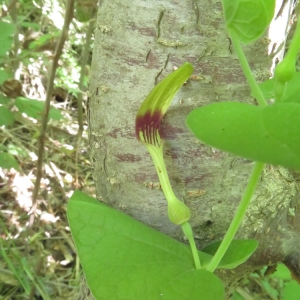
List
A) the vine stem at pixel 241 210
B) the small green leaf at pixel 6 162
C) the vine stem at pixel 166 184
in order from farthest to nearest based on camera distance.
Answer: the small green leaf at pixel 6 162, the vine stem at pixel 166 184, the vine stem at pixel 241 210

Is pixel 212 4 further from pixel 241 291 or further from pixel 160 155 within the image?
pixel 241 291

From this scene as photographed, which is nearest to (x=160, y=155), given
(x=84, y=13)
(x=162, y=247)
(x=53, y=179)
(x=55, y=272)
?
(x=162, y=247)

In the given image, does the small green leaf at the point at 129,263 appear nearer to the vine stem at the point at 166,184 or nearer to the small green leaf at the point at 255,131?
the vine stem at the point at 166,184

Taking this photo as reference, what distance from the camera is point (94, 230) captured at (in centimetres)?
47

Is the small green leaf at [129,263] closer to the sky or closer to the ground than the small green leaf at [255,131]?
closer to the ground

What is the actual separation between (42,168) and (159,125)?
3.14 ft

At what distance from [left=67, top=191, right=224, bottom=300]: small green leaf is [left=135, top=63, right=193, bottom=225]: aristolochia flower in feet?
0.15

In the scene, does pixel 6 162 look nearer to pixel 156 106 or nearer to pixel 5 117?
pixel 5 117

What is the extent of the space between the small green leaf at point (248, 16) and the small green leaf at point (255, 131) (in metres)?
0.10

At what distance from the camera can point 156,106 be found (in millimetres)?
498

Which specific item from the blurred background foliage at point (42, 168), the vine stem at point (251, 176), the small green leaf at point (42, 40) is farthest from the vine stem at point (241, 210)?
the small green leaf at point (42, 40)

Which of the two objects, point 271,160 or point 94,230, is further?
point 94,230

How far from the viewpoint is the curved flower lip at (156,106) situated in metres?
0.46

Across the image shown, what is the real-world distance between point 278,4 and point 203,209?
31 centimetres
